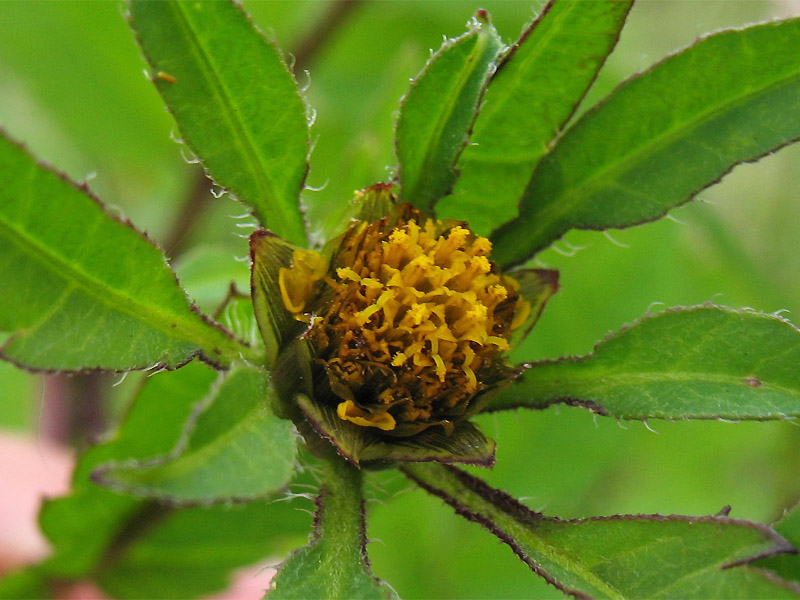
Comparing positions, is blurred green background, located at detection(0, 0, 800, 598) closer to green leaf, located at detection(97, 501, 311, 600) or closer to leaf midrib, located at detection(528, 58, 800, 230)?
green leaf, located at detection(97, 501, 311, 600)

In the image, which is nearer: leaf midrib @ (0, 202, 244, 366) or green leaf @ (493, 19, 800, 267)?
leaf midrib @ (0, 202, 244, 366)

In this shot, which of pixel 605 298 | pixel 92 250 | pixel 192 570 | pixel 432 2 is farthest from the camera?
pixel 432 2

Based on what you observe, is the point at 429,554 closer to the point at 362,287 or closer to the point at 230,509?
the point at 230,509

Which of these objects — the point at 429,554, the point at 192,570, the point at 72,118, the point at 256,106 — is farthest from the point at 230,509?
the point at 72,118

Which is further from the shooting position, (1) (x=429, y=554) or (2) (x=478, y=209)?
(1) (x=429, y=554)

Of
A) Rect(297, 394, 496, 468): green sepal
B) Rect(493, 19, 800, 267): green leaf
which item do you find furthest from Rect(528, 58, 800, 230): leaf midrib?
Rect(297, 394, 496, 468): green sepal

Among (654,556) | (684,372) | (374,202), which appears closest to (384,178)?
Result: (374,202)

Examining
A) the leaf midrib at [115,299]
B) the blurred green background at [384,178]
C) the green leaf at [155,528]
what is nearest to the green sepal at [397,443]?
the leaf midrib at [115,299]

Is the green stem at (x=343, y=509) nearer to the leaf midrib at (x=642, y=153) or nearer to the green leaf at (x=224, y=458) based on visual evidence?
the green leaf at (x=224, y=458)
